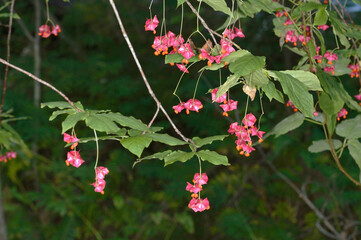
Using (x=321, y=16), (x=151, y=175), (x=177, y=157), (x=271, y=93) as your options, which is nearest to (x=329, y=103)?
(x=321, y=16)

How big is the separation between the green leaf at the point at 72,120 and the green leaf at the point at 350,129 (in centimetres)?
88

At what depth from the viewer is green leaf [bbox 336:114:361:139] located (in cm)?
151

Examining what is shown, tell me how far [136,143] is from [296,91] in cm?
36

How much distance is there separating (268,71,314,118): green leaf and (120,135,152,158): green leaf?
0.30 m

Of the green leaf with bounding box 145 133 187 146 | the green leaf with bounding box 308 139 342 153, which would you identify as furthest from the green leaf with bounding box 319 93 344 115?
the green leaf with bounding box 145 133 187 146

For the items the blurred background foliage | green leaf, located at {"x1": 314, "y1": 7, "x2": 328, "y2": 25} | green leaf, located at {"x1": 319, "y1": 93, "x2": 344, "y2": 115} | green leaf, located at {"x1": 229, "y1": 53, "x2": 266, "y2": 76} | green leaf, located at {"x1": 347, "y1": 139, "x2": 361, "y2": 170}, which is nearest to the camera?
green leaf, located at {"x1": 229, "y1": 53, "x2": 266, "y2": 76}

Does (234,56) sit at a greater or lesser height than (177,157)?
greater

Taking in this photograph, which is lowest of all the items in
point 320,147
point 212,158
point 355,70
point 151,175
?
point 212,158

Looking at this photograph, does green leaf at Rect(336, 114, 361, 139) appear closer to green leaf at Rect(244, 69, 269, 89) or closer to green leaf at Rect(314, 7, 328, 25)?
green leaf at Rect(314, 7, 328, 25)

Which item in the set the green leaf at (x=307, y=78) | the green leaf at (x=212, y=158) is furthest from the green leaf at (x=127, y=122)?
the green leaf at (x=307, y=78)

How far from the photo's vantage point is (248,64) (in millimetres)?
931

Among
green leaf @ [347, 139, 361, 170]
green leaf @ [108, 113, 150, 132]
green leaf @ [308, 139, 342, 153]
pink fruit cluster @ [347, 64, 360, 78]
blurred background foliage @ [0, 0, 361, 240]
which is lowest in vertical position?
green leaf @ [347, 139, 361, 170]

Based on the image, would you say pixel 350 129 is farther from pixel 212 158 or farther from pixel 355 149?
pixel 212 158

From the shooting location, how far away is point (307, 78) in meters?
1.06
